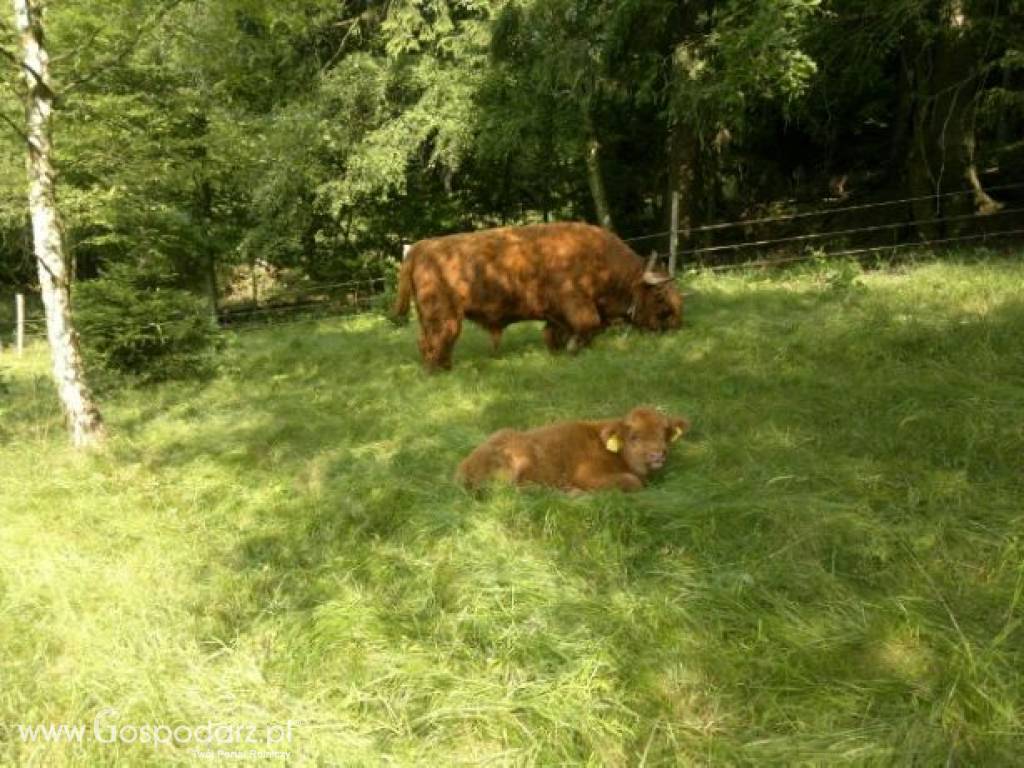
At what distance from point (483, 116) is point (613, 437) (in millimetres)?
14138

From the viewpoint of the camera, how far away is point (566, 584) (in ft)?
12.0

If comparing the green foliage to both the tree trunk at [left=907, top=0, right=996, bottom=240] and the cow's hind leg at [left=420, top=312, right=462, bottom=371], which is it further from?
the tree trunk at [left=907, top=0, right=996, bottom=240]

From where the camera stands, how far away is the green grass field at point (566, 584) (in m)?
2.66

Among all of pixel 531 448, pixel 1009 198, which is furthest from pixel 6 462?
pixel 1009 198

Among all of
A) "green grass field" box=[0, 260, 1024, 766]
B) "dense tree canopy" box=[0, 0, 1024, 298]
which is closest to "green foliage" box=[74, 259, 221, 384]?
"dense tree canopy" box=[0, 0, 1024, 298]

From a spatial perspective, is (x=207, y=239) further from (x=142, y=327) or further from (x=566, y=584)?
(x=566, y=584)

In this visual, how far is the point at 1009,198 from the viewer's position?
15383mm

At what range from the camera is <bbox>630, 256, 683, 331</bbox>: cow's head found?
9781 mm

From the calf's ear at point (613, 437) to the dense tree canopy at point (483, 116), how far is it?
6392 mm

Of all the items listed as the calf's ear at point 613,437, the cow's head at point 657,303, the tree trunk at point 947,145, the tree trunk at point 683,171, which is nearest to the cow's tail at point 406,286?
the cow's head at point 657,303

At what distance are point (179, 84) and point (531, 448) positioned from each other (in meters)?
18.1

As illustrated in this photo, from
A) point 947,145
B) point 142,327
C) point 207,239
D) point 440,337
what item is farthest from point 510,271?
point 207,239

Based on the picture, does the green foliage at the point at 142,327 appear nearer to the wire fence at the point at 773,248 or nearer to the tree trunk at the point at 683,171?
the wire fence at the point at 773,248

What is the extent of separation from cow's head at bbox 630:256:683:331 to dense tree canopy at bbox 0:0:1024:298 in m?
4.37
